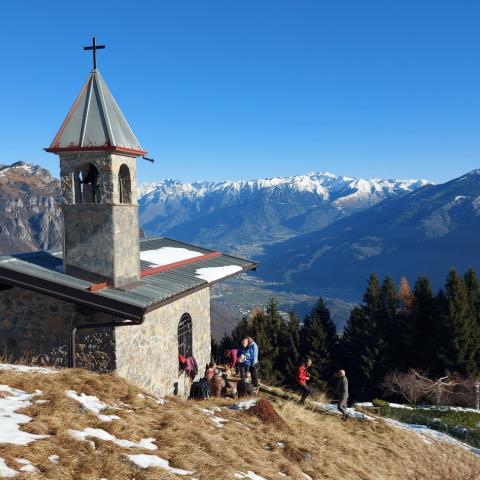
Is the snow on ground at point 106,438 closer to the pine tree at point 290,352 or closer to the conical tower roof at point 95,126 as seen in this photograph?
the conical tower roof at point 95,126

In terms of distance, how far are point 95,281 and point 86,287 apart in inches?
31.2

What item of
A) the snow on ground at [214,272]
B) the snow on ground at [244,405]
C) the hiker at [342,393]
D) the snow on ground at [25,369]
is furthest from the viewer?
the snow on ground at [214,272]

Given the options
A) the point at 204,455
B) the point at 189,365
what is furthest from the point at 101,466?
the point at 189,365

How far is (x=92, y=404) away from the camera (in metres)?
8.73

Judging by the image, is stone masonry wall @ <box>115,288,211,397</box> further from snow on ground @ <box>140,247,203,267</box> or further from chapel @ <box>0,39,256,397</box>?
snow on ground @ <box>140,247,203,267</box>

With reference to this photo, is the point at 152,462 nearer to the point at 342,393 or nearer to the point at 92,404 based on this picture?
the point at 92,404

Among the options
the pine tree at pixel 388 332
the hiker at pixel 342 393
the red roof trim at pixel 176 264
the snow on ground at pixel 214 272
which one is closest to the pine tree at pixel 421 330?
the pine tree at pixel 388 332

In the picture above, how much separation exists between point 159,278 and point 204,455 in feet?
26.1

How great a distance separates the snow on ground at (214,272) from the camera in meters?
16.7

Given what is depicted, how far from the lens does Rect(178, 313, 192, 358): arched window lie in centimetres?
1634

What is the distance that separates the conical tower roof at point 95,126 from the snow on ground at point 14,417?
6.62 metres

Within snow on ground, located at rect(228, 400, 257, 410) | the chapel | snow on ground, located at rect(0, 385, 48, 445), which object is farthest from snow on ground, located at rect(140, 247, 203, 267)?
snow on ground, located at rect(0, 385, 48, 445)

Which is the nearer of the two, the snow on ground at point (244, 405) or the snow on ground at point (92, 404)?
the snow on ground at point (92, 404)

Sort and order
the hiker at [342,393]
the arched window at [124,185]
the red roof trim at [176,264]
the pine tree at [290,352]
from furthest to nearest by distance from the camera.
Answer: the pine tree at [290,352] → the red roof trim at [176,264] → the hiker at [342,393] → the arched window at [124,185]
